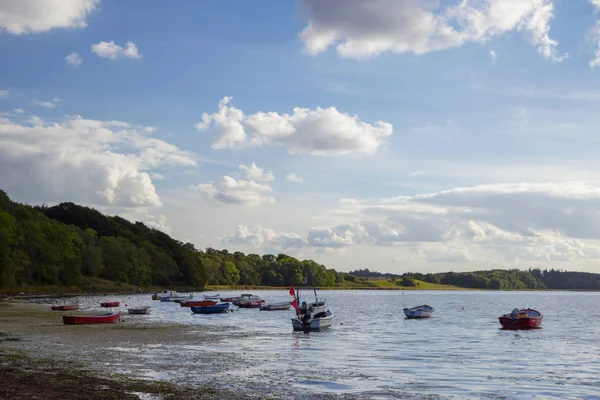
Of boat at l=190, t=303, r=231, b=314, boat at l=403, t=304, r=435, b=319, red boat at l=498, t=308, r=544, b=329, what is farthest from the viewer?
boat at l=190, t=303, r=231, b=314

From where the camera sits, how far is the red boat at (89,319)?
6506 cm

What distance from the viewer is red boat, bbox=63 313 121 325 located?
6506 centimetres

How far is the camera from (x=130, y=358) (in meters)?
37.5

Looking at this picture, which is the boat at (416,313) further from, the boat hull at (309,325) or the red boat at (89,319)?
the red boat at (89,319)

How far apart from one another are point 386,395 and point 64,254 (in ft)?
480

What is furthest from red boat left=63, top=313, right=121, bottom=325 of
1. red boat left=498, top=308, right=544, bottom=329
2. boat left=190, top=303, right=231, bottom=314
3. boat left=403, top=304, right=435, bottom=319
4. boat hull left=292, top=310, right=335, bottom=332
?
boat left=403, top=304, right=435, bottom=319

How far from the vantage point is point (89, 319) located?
66.9 metres

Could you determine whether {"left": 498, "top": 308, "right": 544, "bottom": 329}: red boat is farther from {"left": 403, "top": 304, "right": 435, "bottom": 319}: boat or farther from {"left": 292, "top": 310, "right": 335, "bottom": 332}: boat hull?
{"left": 292, "top": 310, "right": 335, "bottom": 332}: boat hull

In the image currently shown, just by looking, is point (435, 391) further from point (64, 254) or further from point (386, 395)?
point (64, 254)

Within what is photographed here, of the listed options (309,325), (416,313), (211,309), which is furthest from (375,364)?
(211,309)

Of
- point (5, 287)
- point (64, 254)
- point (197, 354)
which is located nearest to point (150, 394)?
point (197, 354)

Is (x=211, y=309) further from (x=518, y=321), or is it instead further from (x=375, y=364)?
(x=375, y=364)

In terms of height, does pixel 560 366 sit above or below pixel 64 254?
below

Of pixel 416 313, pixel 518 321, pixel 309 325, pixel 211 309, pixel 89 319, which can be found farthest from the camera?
pixel 211 309
